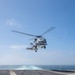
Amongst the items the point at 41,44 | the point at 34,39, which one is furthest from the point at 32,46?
the point at 41,44

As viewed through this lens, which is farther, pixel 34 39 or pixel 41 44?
pixel 34 39

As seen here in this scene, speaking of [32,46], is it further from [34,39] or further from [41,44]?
[41,44]

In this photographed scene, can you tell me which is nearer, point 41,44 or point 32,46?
point 41,44
